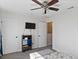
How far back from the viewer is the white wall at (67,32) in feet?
13.8

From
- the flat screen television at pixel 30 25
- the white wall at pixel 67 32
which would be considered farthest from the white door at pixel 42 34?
the white wall at pixel 67 32

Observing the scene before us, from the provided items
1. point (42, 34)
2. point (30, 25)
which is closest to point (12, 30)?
point (30, 25)

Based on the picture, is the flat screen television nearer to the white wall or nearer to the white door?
the white door

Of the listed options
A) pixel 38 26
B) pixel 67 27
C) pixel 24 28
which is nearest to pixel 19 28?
pixel 24 28

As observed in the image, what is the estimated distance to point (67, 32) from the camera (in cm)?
463

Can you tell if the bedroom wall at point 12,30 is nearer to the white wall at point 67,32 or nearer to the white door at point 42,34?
the white door at point 42,34

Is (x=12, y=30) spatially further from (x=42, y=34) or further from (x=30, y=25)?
(x=42, y=34)

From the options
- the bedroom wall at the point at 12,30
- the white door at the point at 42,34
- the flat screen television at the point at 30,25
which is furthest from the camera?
the white door at the point at 42,34

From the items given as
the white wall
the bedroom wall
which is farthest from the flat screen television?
the white wall

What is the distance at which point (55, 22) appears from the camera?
5660 millimetres

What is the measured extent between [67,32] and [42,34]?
Result: 2.41 meters

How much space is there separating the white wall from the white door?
125 cm

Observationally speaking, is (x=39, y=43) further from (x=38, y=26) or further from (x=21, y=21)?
(x=21, y=21)

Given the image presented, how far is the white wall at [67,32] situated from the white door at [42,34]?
4.10 ft
